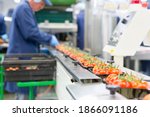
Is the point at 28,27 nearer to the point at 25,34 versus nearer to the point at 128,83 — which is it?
the point at 25,34

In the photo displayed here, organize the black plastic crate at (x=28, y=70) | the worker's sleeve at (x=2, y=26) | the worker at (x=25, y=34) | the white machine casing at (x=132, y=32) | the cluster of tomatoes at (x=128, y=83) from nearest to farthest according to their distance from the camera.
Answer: the cluster of tomatoes at (x=128, y=83), the white machine casing at (x=132, y=32), the black plastic crate at (x=28, y=70), the worker at (x=25, y=34), the worker's sleeve at (x=2, y=26)

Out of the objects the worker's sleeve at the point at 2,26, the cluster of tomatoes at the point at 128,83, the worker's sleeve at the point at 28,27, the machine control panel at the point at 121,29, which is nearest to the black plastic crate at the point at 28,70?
the machine control panel at the point at 121,29

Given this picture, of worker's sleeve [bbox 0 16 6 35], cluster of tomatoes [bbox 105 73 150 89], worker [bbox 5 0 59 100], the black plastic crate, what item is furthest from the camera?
worker's sleeve [bbox 0 16 6 35]

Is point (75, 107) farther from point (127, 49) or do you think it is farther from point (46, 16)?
point (46, 16)

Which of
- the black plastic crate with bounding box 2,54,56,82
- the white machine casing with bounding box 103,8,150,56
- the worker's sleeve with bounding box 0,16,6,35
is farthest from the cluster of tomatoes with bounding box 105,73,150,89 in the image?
the worker's sleeve with bounding box 0,16,6,35

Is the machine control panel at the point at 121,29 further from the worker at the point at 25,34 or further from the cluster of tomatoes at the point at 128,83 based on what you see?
the worker at the point at 25,34

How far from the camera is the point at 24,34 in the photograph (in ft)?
10.5

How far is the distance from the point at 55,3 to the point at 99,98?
3.25m

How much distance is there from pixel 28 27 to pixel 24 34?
0.10 metres

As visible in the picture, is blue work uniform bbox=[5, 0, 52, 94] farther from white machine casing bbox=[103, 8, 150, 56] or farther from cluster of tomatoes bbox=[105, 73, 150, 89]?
cluster of tomatoes bbox=[105, 73, 150, 89]

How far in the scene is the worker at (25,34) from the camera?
3152mm

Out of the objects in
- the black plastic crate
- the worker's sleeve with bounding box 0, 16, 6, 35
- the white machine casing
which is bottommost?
the black plastic crate

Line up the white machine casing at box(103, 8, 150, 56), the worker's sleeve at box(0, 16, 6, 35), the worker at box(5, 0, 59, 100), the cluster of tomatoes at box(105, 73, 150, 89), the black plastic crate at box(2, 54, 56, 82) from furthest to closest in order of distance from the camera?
the worker's sleeve at box(0, 16, 6, 35), the worker at box(5, 0, 59, 100), the black plastic crate at box(2, 54, 56, 82), the white machine casing at box(103, 8, 150, 56), the cluster of tomatoes at box(105, 73, 150, 89)

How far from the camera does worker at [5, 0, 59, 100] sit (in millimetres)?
3152
